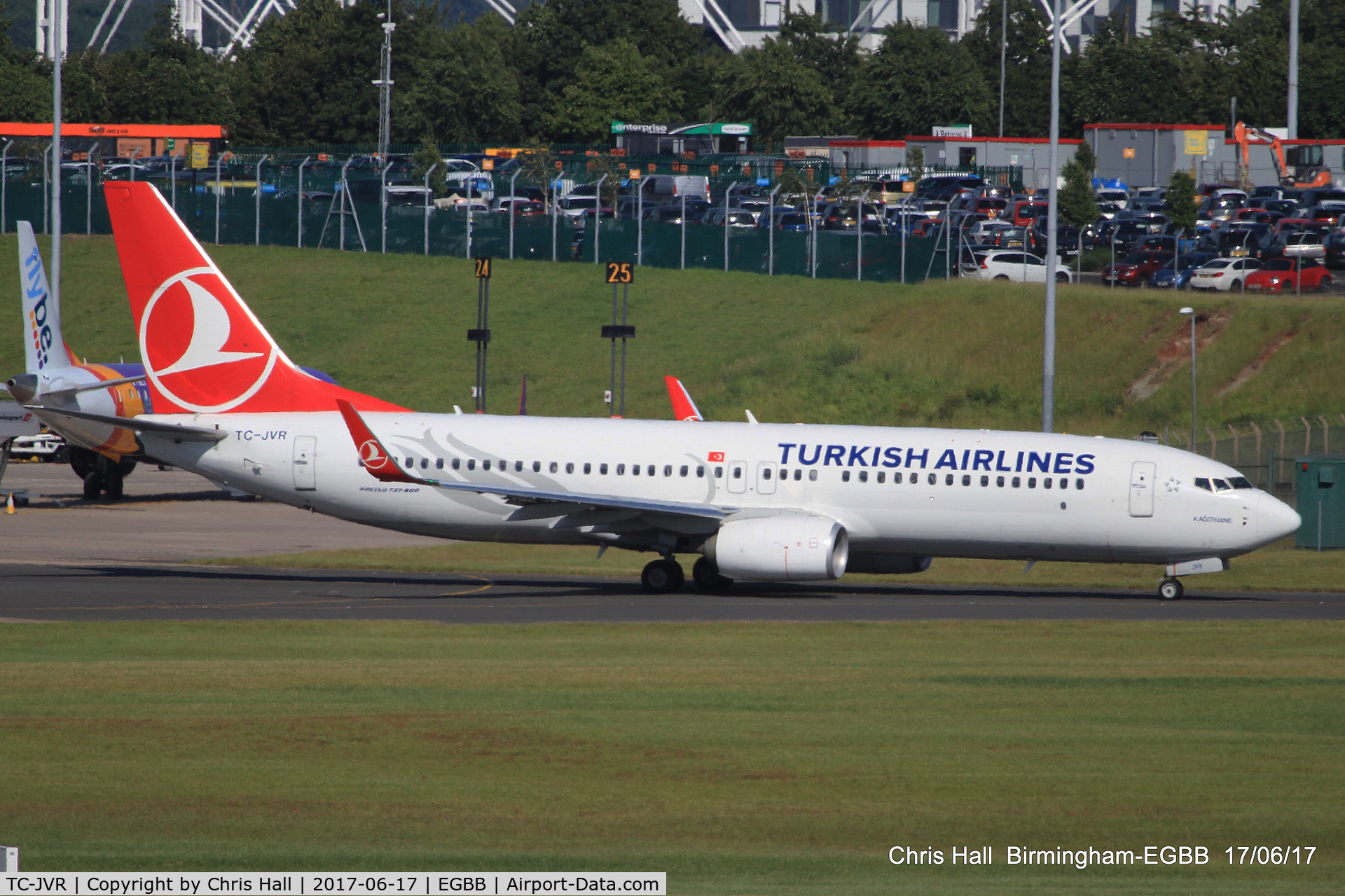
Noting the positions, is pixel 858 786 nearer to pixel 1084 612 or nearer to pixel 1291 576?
pixel 1084 612

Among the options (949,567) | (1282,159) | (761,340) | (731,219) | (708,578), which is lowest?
(949,567)

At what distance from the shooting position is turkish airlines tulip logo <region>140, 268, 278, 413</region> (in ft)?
113

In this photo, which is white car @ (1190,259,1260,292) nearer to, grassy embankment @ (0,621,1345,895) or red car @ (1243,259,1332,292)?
red car @ (1243,259,1332,292)

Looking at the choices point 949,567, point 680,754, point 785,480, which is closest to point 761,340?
point 949,567

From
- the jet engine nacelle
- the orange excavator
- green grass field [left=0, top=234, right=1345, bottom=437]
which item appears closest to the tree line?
the orange excavator

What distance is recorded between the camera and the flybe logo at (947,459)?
31.3 meters

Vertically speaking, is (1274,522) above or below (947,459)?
below

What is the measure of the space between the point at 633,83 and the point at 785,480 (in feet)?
394

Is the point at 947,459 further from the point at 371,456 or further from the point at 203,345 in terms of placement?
the point at 203,345

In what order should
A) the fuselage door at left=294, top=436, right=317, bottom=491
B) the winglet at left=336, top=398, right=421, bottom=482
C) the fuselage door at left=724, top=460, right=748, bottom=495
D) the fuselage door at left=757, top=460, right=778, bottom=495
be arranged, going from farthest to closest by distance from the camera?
the fuselage door at left=294, top=436, right=317, bottom=491, the fuselage door at left=724, top=460, right=748, bottom=495, the fuselage door at left=757, top=460, right=778, bottom=495, the winglet at left=336, top=398, right=421, bottom=482

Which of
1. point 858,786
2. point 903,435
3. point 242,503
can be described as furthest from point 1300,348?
point 858,786

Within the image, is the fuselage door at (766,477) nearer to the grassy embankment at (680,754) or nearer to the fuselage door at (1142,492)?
the grassy embankment at (680,754)

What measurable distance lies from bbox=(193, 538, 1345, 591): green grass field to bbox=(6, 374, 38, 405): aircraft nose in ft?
31.6

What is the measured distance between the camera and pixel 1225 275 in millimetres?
69562
